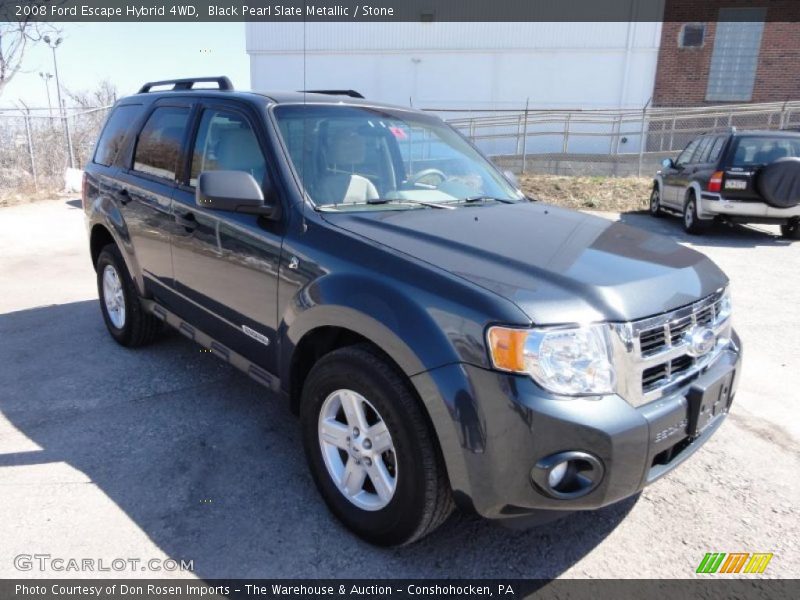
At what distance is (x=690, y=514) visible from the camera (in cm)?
288

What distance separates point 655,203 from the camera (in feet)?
41.4

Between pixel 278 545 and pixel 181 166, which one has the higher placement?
pixel 181 166

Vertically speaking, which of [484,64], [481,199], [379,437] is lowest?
[379,437]

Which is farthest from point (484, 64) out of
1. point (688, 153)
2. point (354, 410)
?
point (354, 410)

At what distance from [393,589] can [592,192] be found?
13.5 m

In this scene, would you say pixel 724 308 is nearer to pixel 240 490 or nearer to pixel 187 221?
pixel 240 490

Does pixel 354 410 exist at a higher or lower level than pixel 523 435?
A: lower

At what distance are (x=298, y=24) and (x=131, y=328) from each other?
24.5m

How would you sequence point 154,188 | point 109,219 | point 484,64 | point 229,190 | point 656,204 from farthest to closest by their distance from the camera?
point 484,64 < point 656,204 < point 109,219 < point 154,188 < point 229,190

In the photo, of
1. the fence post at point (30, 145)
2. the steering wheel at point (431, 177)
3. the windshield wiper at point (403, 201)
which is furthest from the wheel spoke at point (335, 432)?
the fence post at point (30, 145)

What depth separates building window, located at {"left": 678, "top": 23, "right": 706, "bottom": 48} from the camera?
21.3 m

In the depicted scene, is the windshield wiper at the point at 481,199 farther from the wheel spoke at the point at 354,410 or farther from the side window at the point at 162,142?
the side window at the point at 162,142

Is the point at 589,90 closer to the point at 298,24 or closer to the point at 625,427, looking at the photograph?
the point at 298,24

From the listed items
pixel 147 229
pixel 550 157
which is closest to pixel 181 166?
pixel 147 229
